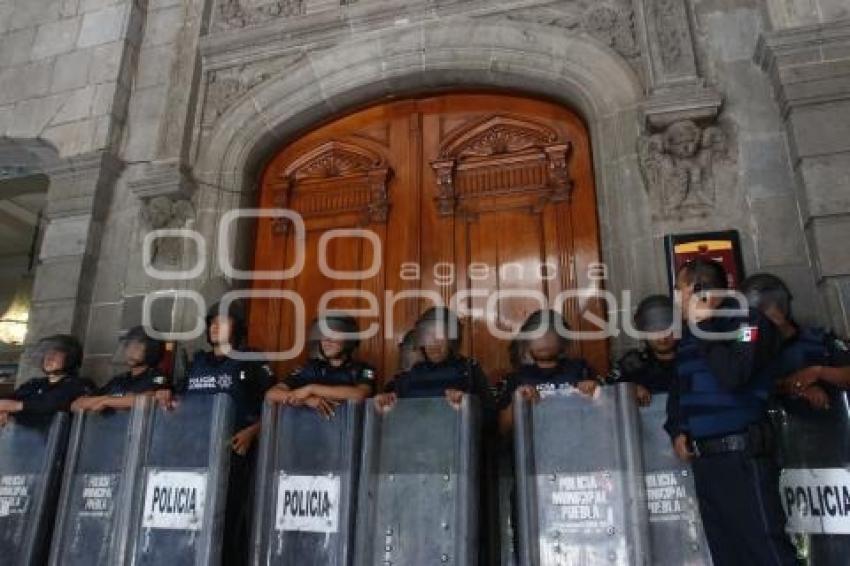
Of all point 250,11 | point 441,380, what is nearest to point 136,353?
point 441,380

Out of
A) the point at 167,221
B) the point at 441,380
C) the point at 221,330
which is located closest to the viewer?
the point at 441,380

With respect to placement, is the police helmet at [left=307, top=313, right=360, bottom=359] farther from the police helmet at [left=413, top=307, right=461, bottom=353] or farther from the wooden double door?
the wooden double door

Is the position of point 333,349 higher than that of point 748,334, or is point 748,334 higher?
point 333,349

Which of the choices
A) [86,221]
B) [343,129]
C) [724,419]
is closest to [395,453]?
[724,419]

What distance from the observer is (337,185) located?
5.02 metres

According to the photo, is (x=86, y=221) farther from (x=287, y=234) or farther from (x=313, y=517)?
(x=313, y=517)

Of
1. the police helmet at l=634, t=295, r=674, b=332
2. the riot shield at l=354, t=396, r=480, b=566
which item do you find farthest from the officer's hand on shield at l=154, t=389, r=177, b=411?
the police helmet at l=634, t=295, r=674, b=332

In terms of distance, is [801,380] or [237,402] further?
[237,402]

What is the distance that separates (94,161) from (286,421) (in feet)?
11.0

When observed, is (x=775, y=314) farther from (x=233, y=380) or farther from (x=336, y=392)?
(x=233, y=380)

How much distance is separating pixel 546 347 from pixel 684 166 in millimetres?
1564

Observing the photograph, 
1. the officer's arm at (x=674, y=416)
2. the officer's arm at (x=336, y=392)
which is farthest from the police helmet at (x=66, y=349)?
the officer's arm at (x=674, y=416)

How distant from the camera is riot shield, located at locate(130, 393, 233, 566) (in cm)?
286

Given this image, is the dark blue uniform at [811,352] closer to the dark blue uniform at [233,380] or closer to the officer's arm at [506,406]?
the officer's arm at [506,406]
